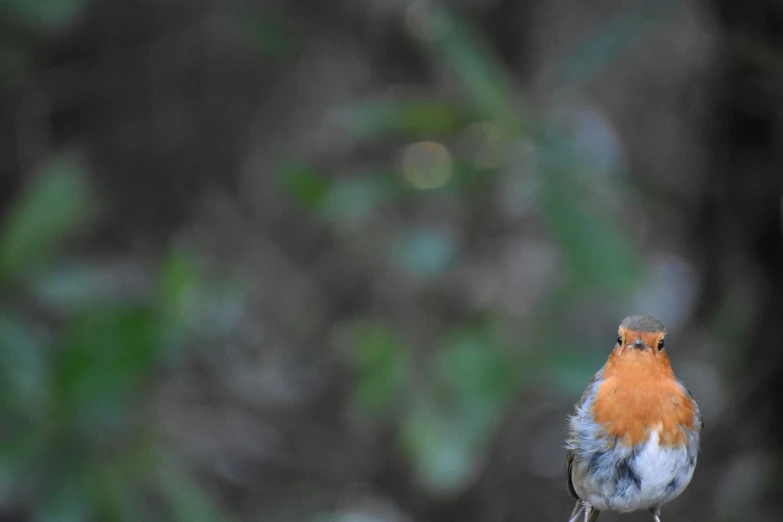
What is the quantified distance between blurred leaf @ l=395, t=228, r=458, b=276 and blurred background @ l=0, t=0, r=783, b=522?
0.05ft

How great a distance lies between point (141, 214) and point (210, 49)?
1.15 meters

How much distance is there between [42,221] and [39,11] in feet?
3.15

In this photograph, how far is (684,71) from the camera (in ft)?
23.5

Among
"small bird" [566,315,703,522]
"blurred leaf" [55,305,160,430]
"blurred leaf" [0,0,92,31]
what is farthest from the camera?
"blurred leaf" [0,0,92,31]

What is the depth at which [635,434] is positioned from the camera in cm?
321

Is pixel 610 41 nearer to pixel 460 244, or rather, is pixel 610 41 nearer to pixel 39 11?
pixel 460 244

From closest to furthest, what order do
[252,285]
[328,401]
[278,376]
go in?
[252,285] < [278,376] < [328,401]

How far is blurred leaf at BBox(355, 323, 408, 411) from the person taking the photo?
15.8ft

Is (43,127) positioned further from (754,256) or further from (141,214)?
(754,256)

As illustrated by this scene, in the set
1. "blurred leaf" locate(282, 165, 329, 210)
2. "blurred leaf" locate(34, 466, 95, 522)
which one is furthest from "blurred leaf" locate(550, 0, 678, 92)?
"blurred leaf" locate(34, 466, 95, 522)

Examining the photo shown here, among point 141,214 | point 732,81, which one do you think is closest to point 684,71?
point 732,81

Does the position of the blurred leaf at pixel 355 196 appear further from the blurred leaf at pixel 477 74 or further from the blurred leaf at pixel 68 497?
the blurred leaf at pixel 68 497

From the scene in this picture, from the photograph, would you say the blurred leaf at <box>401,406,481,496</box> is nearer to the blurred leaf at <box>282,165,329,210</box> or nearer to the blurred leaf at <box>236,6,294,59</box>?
the blurred leaf at <box>282,165,329,210</box>

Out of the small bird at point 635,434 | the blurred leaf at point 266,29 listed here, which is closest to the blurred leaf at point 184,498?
the small bird at point 635,434
